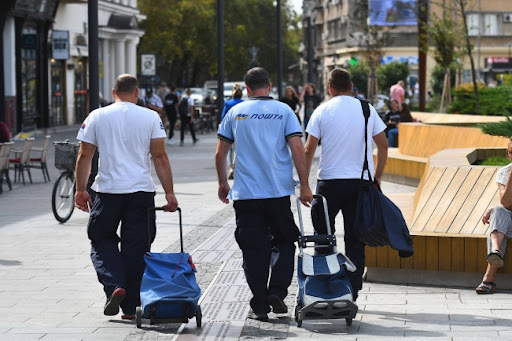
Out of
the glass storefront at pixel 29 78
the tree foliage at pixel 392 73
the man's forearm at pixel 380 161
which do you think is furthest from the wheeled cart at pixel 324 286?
the tree foliage at pixel 392 73

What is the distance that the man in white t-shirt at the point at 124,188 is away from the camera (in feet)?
27.9

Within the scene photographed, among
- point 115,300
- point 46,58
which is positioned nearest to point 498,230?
point 115,300

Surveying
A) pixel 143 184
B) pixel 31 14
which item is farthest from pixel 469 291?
pixel 31 14

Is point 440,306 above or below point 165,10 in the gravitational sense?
below

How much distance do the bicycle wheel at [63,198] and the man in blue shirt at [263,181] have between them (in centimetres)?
667

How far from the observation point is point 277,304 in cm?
848

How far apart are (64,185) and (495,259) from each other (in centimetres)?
719

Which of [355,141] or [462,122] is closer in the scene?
[355,141]

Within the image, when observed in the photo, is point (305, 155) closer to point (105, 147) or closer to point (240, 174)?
point (240, 174)

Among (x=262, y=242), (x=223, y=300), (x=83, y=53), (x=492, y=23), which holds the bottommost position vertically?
(x=223, y=300)

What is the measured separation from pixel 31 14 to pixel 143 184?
108 ft

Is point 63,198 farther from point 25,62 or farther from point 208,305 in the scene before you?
point 25,62

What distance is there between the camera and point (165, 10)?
214 feet

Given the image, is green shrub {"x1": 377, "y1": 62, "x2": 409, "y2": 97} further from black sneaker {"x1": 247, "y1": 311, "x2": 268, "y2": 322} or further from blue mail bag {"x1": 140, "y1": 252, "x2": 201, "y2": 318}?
blue mail bag {"x1": 140, "y1": 252, "x2": 201, "y2": 318}
